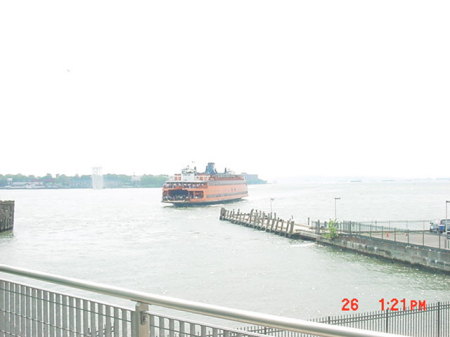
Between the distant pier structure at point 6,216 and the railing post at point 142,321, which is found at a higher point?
the railing post at point 142,321

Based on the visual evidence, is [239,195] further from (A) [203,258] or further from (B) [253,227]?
(A) [203,258]

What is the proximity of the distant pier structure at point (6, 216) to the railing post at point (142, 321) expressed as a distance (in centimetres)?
5217

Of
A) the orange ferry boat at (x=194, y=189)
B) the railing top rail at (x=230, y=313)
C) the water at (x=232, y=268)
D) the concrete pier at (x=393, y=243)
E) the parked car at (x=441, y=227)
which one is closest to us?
the railing top rail at (x=230, y=313)

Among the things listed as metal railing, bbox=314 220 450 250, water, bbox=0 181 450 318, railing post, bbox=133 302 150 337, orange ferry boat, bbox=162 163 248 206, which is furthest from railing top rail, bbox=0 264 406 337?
orange ferry boat, bbox=162 163 248 206

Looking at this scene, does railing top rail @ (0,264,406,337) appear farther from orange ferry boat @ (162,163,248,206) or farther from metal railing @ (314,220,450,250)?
orange ferry boat @ (162,163,248,206)

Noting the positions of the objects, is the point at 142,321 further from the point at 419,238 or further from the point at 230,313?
the point at 419,238

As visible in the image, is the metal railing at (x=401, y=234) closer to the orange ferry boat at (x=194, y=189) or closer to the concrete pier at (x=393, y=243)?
the concrete pier at (x=393, y=243)

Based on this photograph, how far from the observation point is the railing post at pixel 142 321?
10.5 feet

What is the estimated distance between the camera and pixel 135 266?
2980 centimetres

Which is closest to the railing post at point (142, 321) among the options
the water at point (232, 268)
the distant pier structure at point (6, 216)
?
the water at point (232, 268)

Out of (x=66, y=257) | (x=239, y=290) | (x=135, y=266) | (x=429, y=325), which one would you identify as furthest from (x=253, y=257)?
(x=429, y=325)

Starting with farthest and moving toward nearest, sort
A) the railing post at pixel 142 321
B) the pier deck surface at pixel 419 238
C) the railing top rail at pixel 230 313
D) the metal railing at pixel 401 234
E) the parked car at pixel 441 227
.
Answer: the parked car at pixel 441 227 → the metal railing at pixel 401 234 → the pier deck surface at pixel 419 238 → the railing post at pixel 142 321 → the railing top rail at pixel 230 313

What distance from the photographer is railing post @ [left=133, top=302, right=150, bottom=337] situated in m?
3.20

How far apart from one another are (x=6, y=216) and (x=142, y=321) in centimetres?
5371
